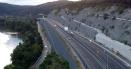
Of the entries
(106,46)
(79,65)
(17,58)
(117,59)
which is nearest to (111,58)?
(117,59)

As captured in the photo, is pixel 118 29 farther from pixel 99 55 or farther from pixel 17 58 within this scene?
pixel 17 58

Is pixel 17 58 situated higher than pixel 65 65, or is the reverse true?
pixel 65 65

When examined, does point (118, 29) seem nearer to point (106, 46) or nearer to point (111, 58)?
point (106, 46)

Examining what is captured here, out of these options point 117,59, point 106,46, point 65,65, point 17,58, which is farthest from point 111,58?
point 17,58

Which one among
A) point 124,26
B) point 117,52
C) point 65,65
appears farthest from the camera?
point 124,26

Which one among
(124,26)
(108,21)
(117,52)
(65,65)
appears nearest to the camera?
(65,65)

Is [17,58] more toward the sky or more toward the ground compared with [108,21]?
more toward the ground

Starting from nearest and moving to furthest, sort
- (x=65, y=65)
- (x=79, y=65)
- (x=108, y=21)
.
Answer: (x=65, y=65)
(x=79, y=65)
(x=108, y=21)

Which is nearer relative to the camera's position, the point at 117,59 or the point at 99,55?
the point at 117,59

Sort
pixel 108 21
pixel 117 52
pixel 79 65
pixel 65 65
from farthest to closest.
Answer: pixel 108 21
pixel 117 52
pixel 79 65
pixel 65 65
